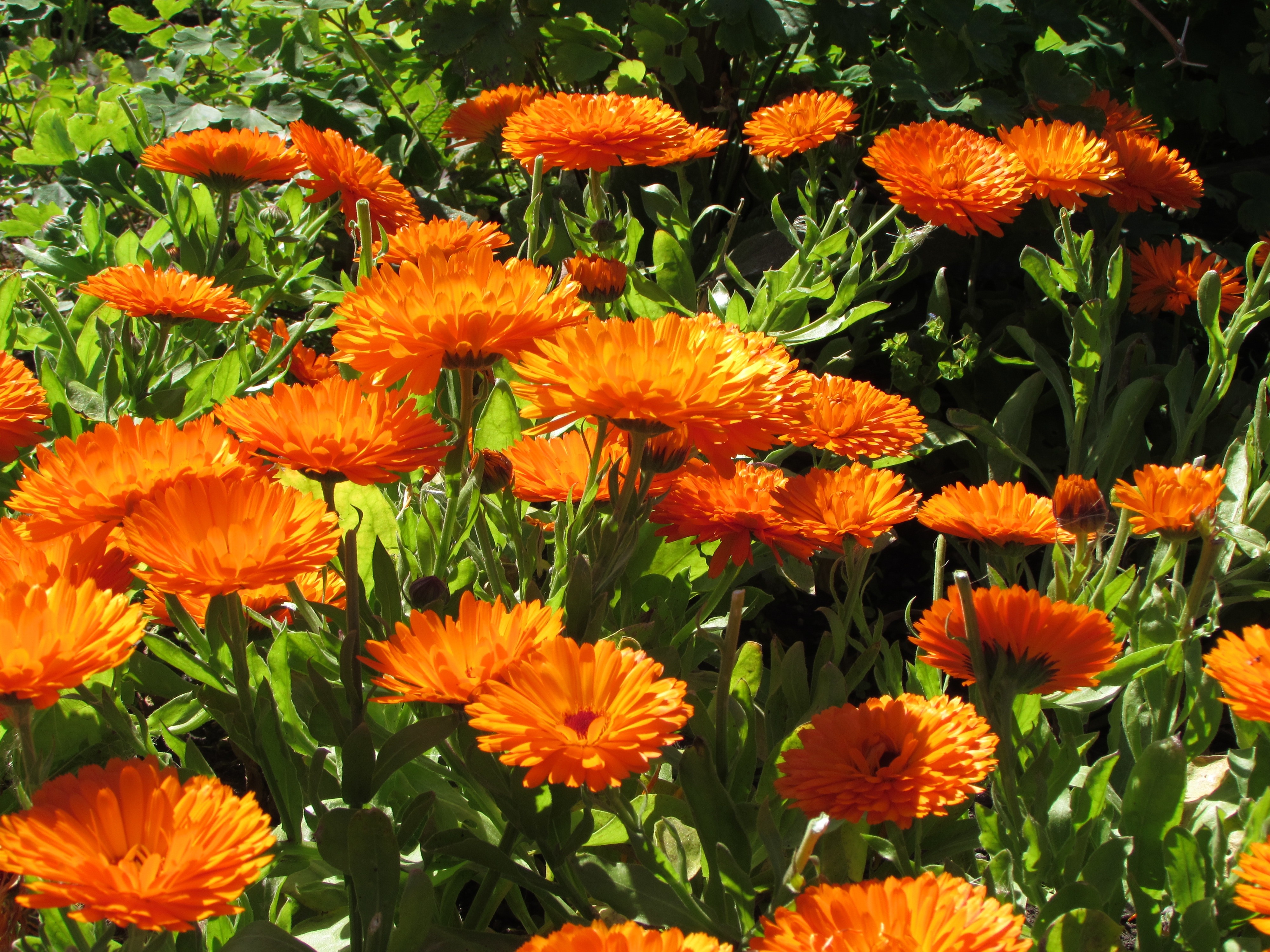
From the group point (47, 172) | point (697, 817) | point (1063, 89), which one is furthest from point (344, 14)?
point (697, 817)

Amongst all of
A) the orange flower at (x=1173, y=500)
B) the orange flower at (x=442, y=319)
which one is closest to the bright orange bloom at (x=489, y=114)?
the orange flower at (x=442, y=319)

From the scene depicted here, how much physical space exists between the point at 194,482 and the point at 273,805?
0.79 m

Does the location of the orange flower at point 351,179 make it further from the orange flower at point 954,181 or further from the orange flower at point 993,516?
the orange flower at point 993,516

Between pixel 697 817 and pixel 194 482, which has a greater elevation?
pixel 194 482

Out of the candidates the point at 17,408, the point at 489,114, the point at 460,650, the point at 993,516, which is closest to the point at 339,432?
the point at 460,650

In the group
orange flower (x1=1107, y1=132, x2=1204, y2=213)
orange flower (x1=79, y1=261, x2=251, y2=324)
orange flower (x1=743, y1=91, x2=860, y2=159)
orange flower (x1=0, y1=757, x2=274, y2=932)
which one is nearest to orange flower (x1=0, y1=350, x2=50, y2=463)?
orange flower (x1=79, y1=261, x2=251, y2=324)

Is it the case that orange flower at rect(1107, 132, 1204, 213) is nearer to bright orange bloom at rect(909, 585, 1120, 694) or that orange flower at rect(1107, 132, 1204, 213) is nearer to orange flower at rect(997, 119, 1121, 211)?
orange flower at rect(997, 119, 1121, 211)

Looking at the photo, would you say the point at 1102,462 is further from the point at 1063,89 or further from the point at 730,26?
the point at 730,26

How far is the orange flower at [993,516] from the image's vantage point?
131 cm

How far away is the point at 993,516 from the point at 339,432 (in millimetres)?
818

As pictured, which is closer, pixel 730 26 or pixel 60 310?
pixel 730 26

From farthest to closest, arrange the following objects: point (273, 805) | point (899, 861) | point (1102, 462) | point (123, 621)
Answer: point (1102, 462) → point (273, 805) → point (899, 861) → point (123, 621)

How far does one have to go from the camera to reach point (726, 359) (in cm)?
103

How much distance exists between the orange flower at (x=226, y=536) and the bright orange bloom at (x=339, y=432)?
0.15ft
